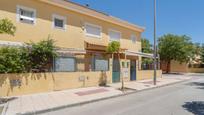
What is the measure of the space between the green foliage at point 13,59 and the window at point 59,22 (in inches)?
Answer: 165

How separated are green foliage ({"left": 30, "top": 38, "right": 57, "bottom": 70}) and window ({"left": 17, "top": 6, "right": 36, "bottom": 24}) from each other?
2.10 m

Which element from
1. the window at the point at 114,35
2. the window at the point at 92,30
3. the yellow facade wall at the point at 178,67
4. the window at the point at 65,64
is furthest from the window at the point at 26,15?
the yellow facade wall at the point at 178,67

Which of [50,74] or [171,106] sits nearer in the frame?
[171,106]

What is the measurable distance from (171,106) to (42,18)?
33.2ft

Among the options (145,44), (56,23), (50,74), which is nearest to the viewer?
(50,74)

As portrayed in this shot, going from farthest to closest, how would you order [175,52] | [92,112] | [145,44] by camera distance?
[145,44]
[175,52]
[92,112]

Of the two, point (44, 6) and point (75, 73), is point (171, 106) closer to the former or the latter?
point (75, 73)

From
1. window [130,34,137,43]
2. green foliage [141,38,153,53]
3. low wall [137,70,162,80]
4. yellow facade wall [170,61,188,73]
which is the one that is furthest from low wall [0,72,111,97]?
yellow facade wall [170,61,188,73]

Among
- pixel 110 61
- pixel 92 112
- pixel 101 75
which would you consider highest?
pixel 110 61

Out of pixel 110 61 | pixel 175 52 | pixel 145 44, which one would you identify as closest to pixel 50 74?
pixel 110 61

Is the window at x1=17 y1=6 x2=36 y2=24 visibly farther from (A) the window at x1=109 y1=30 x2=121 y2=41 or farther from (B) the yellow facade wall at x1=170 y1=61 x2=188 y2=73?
(B) the yellow facade wall at x1=170 y1=61 x2=188 y2=73

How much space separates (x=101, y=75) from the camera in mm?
A: 17422

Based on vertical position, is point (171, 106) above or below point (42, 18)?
below

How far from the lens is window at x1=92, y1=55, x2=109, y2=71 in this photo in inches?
710
